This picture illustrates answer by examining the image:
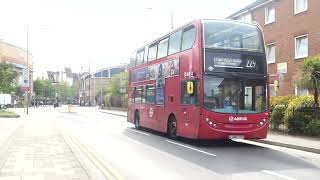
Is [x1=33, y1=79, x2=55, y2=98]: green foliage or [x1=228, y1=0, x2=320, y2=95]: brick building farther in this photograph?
[x1=33, y1=79, x2=55, y2=98]: green foliage

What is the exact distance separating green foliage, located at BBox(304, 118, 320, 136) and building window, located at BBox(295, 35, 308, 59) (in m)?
12.8

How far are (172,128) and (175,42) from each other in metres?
3.38

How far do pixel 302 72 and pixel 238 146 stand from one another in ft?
17.4

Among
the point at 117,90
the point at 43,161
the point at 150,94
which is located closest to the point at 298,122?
the point at 150,94

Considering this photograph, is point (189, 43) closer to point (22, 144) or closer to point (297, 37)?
point (22, 144)

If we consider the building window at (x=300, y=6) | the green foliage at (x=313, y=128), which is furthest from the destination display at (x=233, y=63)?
the building window at (x=300, y=6)

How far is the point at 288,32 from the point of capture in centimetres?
3450

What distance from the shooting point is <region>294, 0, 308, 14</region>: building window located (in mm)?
32666

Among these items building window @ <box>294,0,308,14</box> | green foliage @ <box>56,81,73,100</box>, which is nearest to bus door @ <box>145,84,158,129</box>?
building window @ <box>294,0,308,14</box>

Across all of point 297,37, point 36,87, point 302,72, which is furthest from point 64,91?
point 302,72

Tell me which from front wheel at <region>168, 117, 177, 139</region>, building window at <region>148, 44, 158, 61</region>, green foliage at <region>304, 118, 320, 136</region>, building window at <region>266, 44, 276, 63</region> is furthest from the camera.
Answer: building window at <region>266, 44, 276, 63</region>

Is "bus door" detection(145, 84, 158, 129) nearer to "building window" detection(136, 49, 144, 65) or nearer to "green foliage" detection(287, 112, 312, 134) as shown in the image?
"building window" detection(136, 49, 144, 65)

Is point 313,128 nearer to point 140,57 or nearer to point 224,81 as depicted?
point 224,81

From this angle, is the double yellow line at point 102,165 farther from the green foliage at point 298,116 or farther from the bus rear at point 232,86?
the green foliage at point 298,116
